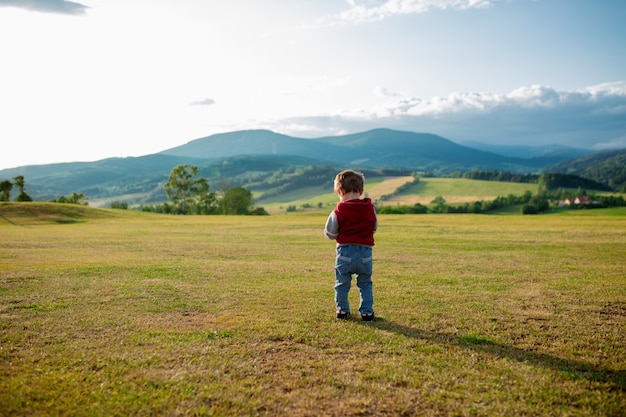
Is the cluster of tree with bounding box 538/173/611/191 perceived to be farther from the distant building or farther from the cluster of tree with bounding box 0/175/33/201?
the cluster of tree with bounding box 0/175/33/201

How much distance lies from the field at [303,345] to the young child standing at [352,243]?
53 cm

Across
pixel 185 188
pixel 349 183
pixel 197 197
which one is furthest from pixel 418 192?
pixel 349 183

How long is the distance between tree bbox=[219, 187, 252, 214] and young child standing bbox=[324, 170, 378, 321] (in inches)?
3609

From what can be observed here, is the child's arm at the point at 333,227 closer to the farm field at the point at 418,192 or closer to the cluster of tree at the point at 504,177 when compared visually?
the farm field at the point at 418,192

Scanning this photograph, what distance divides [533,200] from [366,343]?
106 metres

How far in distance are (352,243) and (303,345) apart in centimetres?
243

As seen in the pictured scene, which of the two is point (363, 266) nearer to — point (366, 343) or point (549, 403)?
point (366, 343)

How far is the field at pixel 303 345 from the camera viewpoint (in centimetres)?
474

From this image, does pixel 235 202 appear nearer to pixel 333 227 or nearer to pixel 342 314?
pixel 333 227

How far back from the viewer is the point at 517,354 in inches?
243

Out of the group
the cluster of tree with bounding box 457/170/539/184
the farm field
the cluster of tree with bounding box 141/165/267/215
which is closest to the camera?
the cluster of tree with bounding box 141/165/267/215

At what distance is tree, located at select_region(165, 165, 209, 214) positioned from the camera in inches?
3895

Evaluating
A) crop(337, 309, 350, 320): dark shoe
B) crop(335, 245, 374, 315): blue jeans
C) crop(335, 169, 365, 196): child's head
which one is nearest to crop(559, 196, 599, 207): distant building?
crop(335, 169, 365, 196): child's head

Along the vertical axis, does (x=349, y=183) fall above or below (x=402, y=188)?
below
